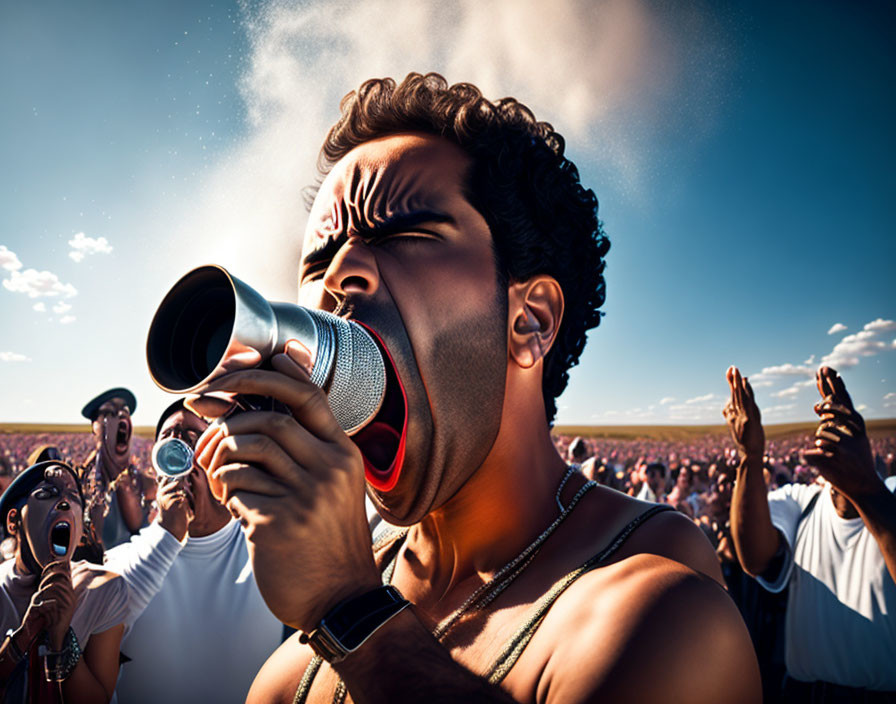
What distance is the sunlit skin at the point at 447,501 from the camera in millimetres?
1045

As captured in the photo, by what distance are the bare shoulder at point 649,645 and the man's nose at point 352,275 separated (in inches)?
33.2

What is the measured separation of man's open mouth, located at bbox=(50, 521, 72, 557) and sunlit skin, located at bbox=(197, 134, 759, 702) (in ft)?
6.24

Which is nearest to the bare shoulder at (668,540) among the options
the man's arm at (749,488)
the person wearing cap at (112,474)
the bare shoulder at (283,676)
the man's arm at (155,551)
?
the bare shoulder at (283,676)

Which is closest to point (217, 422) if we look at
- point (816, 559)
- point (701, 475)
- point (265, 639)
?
point (265, 639)

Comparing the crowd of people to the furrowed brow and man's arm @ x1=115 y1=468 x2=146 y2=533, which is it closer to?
the furrowed brow

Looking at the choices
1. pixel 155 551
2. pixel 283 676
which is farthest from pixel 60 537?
pixel 283 676

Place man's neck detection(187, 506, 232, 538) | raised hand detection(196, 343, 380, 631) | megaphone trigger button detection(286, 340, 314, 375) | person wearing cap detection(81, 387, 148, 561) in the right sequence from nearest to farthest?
raised hand detection(196, 343, 380, 631) → megaphone trigger button detection(286, 340, 314, 375) → man's neck detection(187, 506, 232, 538) → person wearing cap detection(81, 387, 148, 561)

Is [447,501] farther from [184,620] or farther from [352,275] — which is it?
[184,620]

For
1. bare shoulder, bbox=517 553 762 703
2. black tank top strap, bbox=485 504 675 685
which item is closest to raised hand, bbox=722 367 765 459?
black tank top strap, bbox=485 504 675 685

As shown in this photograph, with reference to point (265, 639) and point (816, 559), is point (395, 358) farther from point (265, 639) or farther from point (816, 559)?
point (816, 559)

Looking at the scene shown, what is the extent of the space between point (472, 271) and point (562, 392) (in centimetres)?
76

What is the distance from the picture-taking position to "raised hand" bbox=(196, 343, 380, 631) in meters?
1.03

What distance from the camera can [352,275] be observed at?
146 cm

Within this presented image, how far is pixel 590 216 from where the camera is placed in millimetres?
2021
